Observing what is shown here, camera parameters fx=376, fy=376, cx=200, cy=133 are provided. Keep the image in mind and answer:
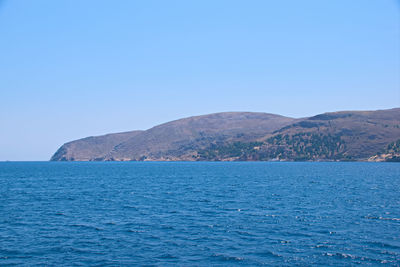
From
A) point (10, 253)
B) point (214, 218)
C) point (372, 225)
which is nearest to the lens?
point (10, 253)

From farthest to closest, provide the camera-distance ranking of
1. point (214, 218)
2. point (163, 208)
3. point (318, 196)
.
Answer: point (318, 196)
point (163, 208)
point (214, 218)

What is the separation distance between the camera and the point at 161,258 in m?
31.1

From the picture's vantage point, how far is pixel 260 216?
48844 millimetres

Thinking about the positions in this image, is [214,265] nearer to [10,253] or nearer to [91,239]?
[91,239]

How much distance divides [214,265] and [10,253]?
17908 mm

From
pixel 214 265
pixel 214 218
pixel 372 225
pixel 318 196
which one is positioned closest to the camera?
pixel 214 265

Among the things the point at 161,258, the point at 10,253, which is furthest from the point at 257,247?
the point at 10,253

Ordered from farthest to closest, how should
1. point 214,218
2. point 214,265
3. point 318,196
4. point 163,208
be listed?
point 318,196, point 163,208, point 214,218, point 214,265

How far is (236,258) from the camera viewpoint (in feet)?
102

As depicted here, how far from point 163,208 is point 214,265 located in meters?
27.9

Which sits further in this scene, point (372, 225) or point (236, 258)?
point (372, 225)

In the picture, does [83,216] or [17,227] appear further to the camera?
[83,216]

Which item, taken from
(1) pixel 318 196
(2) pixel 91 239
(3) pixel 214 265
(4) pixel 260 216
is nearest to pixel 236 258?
(3) pixel 214 265

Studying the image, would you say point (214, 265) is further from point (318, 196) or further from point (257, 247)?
point (318, 196)
